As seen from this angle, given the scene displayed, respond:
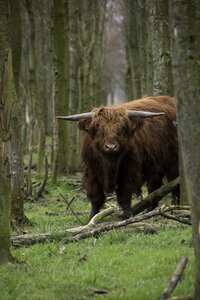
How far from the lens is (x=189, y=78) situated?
5371mm

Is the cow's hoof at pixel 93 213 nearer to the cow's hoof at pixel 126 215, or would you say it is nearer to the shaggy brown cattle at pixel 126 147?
the shaggy brown cattle at pixel 126 147

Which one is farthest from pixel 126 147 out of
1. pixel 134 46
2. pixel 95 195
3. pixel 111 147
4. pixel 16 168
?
pixel 134 46

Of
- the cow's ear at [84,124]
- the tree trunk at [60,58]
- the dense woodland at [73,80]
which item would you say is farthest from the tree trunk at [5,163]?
the tree trunk at [60,58]

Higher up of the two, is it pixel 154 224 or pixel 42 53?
pixel 42 53

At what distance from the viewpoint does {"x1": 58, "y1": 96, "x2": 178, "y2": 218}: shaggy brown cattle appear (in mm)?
9883

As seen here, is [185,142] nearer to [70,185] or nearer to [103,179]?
[103,179]

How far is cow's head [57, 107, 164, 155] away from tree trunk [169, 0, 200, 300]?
4.15 m

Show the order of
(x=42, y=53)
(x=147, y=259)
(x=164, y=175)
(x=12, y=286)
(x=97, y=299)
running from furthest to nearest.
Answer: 1. (x=42, y=53)
2. (x=164, y=175)
3. (x=147, y=259)
4. (x=12, y=286)
5. (x=97, y=299)

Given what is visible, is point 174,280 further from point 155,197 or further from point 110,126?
point 110,126

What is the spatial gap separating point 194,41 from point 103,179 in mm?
5171

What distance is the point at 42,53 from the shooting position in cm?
2755

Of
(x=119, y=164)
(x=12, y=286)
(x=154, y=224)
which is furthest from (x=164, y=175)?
(x=12, y=286)

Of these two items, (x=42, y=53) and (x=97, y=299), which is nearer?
(x=97, y=299)

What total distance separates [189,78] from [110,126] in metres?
4.43
